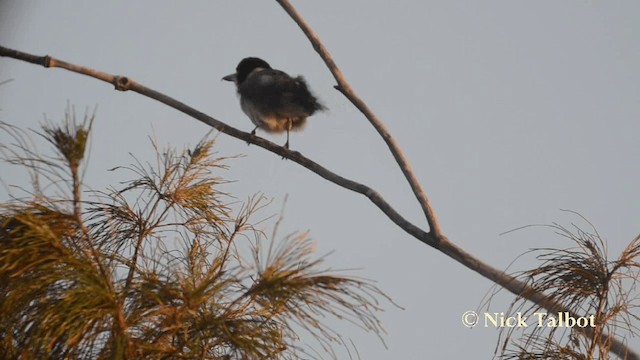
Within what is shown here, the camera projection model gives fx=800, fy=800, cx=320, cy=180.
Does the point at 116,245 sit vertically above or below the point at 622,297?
below

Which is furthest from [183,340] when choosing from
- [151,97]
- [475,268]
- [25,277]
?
[151,97]

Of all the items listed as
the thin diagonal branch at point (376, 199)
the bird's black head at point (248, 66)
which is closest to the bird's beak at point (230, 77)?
the bird's black head at point (248, 66)

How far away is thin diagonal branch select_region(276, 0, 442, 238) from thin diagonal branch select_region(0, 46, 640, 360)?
0.07 metres

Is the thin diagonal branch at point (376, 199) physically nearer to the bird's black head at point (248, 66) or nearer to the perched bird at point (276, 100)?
the perched bird at point (276, 100)

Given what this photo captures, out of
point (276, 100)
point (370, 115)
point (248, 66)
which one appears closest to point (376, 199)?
point (370, 115)

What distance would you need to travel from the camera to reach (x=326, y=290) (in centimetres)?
204

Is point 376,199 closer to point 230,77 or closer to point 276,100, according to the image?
point 276,100

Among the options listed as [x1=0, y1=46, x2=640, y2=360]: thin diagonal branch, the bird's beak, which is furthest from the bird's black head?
[x1=0, y1=46, x2=640, y2=360]: thin diagonal branch

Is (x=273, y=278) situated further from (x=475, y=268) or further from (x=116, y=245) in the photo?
(x=475, y=268)

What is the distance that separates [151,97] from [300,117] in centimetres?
157

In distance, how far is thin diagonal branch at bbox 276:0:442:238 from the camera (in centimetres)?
290

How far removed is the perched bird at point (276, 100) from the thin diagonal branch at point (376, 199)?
3.07ft

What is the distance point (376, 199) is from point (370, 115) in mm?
336

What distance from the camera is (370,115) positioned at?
10.0 ft
